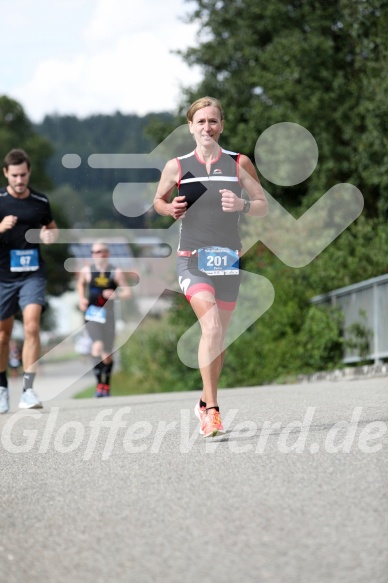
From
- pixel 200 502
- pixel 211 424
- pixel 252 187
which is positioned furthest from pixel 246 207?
pixel 200 502

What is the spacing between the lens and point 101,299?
13.8 metres

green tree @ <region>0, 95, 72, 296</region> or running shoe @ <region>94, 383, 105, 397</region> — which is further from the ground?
green tree @ <region>0, 95, 72, 296</region>

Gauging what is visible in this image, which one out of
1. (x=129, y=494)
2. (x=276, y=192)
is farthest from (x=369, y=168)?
(x=129, y=494)

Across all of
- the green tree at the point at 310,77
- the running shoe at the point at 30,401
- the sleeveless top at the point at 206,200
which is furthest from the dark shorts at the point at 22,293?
the green tree at the point at 310,77

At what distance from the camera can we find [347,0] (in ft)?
78.7

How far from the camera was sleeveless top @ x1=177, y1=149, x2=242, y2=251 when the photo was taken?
23.3 ft

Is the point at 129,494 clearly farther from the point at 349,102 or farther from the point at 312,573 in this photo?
the point at 349,102

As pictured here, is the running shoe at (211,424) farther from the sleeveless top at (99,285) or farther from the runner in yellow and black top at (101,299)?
the sleeveless top at (99,285)

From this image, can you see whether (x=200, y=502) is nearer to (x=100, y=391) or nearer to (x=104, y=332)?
(x=100, y=391)

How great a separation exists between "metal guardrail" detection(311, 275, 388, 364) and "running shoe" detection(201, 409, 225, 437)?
7.46 metres

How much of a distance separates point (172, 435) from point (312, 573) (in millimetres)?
3841

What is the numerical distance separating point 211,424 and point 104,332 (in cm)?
727

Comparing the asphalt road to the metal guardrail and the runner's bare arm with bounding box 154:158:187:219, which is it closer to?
the runner's bare arm with bounding box 154:158:187:219

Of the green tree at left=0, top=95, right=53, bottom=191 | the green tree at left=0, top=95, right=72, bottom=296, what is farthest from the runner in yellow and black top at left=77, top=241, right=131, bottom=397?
the green tree at left=0, top=95, right=53, bottom=191
